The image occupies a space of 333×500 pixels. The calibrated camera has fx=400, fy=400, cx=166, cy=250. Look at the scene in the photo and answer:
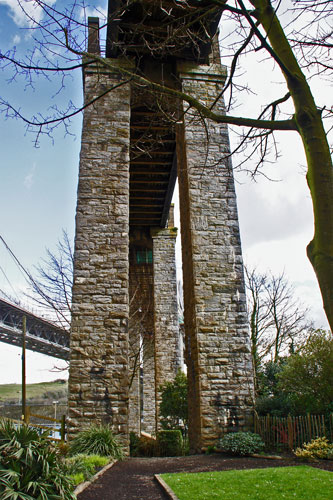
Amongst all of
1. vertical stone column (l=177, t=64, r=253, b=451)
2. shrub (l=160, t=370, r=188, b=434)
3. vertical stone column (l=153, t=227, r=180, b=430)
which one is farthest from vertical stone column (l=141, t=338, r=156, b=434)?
vertical stone column (l=177, t=64, r=253, b=451)

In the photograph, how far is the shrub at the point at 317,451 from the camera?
563cm

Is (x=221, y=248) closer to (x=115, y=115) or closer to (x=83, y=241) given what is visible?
(x=83, y=241)

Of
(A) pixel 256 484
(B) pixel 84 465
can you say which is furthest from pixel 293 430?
(B) pixel 84 465

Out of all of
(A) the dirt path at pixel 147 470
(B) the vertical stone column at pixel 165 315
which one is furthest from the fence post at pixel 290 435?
(B) the vertical stone column at pixel 165 315

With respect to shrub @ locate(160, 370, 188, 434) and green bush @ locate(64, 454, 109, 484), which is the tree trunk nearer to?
green bush @ locate(64, 454, 109, 484)

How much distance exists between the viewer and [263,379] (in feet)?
35.4

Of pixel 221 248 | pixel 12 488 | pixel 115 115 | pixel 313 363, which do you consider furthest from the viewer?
pixel 115 115

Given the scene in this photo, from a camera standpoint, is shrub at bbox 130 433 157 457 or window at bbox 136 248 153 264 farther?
window at bbox 136 248 153 264

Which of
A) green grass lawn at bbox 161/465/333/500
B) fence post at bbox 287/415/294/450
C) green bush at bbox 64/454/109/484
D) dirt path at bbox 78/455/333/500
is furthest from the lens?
fence post at bbox 287/415/294/450

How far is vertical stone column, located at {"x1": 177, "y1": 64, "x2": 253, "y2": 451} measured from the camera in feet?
23.7

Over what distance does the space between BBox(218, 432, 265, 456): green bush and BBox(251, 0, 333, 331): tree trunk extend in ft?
15.8

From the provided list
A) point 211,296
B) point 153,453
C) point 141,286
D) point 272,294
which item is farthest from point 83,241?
point 272,294

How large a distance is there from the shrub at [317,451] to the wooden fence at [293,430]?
0.25 meters

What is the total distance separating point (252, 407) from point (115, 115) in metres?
6.87
